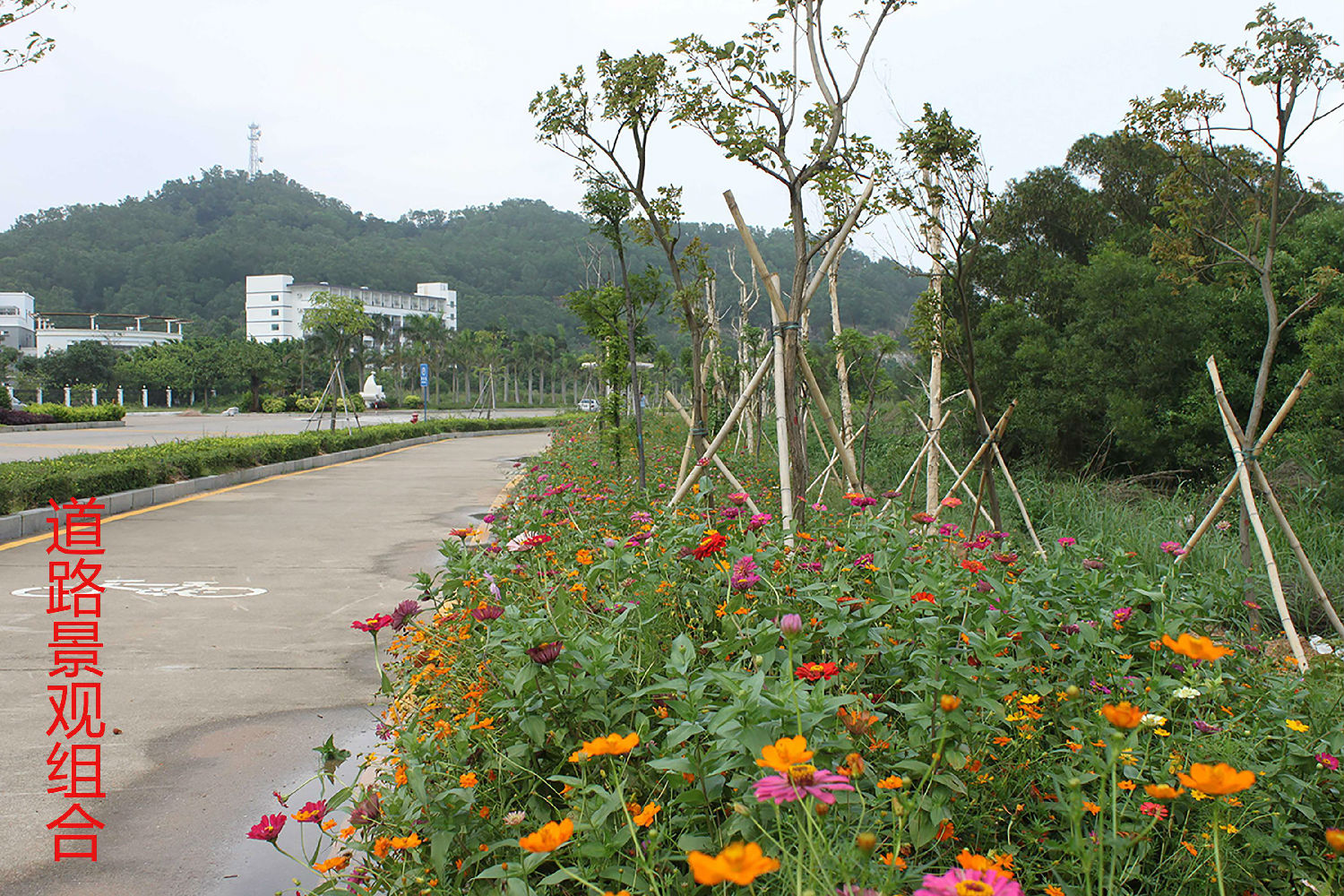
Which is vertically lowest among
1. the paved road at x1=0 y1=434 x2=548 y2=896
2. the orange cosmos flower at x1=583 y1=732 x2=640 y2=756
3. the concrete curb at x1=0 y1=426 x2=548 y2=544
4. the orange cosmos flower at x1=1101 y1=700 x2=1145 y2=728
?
the paved road at x1=0 y1=434 x2=548 y2=896

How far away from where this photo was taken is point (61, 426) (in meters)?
21.2

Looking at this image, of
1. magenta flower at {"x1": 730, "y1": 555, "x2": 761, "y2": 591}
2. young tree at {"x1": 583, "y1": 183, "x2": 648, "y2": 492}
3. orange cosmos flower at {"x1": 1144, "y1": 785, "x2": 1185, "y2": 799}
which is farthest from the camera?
young tree at {"x1": 583, "y1": 183, "x2": 648, "y2": 492}

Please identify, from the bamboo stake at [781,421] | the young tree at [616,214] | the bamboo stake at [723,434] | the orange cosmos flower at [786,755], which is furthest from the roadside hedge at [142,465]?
the orange cosmos flower at [786,755]

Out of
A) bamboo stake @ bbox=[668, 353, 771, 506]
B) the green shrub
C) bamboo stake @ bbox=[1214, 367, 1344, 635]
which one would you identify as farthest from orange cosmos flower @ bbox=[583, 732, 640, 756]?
the green shrub

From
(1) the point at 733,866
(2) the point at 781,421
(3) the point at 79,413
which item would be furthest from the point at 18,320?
(1) the point at 733,866

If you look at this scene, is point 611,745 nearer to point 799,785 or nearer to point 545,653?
point 799,785

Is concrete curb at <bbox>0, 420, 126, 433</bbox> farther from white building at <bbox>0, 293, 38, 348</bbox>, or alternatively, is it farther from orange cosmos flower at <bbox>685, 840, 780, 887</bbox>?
white building at <bbox>0, 293, 38, 348</bbox>

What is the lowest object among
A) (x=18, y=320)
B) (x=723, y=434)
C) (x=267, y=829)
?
(x=267, y=829)

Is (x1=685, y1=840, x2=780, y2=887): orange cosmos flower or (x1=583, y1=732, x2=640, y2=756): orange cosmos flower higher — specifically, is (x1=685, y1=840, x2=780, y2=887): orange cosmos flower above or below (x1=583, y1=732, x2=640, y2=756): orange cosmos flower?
above

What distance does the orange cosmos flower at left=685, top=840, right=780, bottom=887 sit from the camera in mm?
812

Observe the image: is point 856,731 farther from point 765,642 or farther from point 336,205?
→ point 336,205

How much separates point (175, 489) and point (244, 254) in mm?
80878

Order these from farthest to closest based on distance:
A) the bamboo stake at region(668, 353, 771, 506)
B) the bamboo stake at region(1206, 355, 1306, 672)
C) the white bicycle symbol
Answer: the white bicycle symbol, the bamboo stake at region(668, 353, 771, 506), the bamboo stake at region(1206, 355, 1306, 672)

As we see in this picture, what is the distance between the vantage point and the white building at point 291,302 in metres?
78.9
